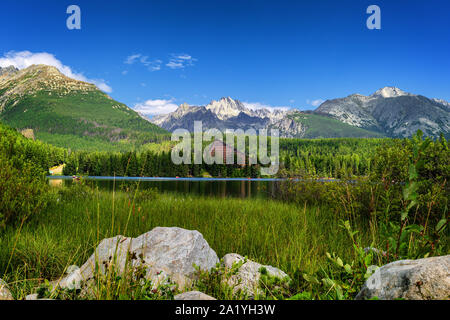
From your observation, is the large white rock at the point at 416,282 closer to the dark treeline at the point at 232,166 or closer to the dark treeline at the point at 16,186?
the dark treeline at the point at 232,166

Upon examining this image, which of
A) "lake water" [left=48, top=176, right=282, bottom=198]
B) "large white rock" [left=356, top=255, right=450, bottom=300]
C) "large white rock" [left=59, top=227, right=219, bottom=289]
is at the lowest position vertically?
"lake water" [left=48, top=176, right=282, bottom=198]

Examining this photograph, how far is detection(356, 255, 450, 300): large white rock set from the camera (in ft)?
5.78

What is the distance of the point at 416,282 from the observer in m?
1.80

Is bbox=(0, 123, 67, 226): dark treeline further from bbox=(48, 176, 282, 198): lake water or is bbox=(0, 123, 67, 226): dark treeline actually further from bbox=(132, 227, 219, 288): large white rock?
bbox=(132, 227, 219, 288): large white rock

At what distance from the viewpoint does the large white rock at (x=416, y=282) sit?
5.78 ft

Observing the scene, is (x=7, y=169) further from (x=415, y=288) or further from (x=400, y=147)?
(x=400, y=147)

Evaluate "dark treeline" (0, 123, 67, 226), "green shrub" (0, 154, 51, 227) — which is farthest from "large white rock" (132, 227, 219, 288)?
"green shrub" (0, 154, 51, 227)

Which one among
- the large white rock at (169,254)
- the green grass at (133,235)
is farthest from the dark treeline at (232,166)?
the green grass at (133,235)

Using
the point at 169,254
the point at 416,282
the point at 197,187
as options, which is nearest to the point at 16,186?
the point at 169,254

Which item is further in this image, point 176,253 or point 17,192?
point 17,192

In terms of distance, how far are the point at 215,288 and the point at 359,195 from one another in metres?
8.56

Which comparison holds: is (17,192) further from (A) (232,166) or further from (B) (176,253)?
(A) (232,166)

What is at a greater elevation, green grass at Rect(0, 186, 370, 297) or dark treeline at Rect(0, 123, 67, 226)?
dark treeline at Rect(0, 123, 67, 226)
